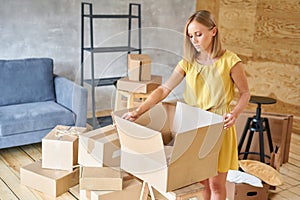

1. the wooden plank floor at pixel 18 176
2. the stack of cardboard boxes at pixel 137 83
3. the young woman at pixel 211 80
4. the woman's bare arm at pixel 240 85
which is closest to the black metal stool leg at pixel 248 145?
the wooden plank floor at pixel 18 176

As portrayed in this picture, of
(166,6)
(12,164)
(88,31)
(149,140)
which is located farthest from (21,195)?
(166,6)

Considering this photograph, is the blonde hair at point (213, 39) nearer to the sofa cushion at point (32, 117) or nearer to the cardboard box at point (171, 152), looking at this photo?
the cardboard box at point (171, 152)

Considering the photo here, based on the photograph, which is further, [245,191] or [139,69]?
[139,69]

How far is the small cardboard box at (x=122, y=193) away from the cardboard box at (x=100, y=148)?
17 cm

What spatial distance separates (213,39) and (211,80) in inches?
7.6

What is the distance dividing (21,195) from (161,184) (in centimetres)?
153

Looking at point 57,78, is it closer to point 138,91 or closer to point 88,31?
point 88,31

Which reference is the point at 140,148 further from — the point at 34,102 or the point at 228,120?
the point at 34,102

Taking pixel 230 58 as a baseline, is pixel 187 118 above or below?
below

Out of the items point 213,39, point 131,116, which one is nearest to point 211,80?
point 213,39

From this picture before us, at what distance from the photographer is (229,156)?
1.91 meters

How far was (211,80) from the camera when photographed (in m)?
1.84

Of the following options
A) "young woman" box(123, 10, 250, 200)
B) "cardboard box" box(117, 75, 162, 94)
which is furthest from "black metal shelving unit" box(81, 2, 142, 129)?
"young woman" box(123, 10, 250, 200)

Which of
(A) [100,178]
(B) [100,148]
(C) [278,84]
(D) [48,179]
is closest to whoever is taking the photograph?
(B) [100,148]
